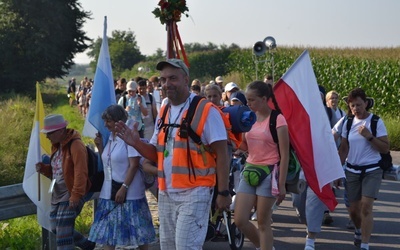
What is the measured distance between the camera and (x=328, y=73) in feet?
100

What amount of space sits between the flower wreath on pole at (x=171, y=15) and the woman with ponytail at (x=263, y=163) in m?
3.34

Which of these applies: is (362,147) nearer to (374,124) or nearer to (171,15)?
(374,124)

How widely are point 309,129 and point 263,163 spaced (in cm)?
87

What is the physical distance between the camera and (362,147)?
827 cm

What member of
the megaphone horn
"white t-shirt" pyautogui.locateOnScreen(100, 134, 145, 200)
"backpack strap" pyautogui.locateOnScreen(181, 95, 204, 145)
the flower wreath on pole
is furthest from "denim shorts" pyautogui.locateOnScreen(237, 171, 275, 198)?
the megaphone horn

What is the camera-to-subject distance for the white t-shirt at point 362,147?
8.23 m

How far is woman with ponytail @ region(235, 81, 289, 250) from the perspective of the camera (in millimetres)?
6797

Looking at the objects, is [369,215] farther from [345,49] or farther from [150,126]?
[345,49]

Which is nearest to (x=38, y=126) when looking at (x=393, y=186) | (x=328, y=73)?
(x=393, y=186)

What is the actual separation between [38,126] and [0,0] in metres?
56.6

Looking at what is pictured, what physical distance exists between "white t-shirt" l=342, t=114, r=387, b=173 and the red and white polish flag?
85 cm

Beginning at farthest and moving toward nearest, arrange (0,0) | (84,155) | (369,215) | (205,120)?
1. (0,0)
2. (369,215)
3. (84,155)
4. (205,120)

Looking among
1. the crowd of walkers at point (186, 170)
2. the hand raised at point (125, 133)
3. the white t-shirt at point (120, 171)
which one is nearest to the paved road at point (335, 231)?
the crowd of walkers at point (186, 170)

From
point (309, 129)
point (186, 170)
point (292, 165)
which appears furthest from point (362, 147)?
point (186, 170)
